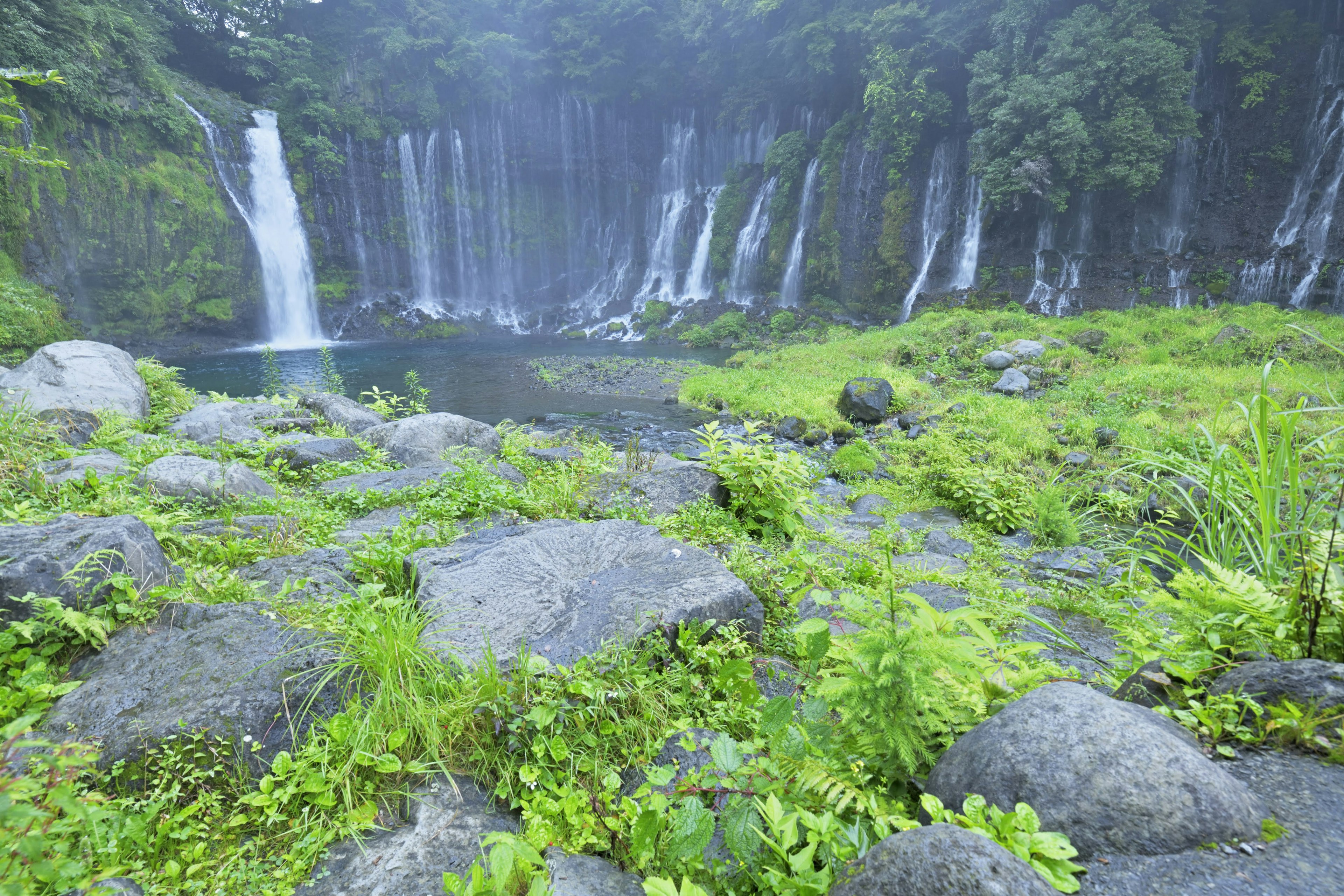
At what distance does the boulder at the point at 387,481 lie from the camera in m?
5.01

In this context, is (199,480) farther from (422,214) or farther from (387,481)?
(422,214)

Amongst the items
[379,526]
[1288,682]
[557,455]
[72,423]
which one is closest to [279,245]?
[72,423]

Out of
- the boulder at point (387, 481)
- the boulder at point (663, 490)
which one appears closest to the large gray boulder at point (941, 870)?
the boulder at point (663, 490)

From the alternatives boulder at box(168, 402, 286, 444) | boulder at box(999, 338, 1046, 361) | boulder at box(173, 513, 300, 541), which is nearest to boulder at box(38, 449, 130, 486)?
boulder at box(173, 513, 300, 541)

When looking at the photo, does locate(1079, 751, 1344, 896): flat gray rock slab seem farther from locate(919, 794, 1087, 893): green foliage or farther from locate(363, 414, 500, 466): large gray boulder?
locate(363, 414, 500, 466): large gray boulder

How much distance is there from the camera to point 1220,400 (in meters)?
9.48

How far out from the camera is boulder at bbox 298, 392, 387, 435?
28.2 feet

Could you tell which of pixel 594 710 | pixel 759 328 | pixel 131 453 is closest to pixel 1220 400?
pixel 594 710

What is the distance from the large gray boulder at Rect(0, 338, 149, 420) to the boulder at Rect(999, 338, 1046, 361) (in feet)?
57.1

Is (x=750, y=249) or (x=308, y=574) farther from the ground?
(x=750, y=249)

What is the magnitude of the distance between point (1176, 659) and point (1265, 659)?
0.23 meters

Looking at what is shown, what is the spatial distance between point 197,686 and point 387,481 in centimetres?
310

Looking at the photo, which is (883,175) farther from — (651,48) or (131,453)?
(131,453)

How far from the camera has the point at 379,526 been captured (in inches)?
170
